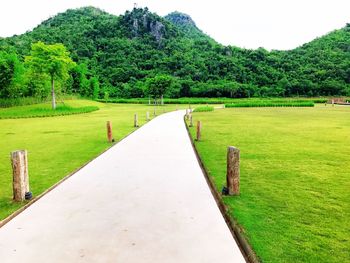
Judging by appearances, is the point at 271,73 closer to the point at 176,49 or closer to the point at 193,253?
the point at 176,49

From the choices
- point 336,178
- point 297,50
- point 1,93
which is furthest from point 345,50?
point 336,178

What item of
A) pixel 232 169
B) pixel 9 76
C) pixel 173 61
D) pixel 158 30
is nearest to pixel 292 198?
pixel 232 169

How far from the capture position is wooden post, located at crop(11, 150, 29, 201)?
7.52 m

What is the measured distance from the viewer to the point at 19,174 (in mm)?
7621

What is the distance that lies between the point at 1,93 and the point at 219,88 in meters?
59.9

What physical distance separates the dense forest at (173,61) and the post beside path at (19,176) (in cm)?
6538

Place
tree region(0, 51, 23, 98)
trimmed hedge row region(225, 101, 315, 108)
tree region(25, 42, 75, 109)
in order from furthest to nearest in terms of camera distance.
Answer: trimmed hedge row region(225, 101, 315, 108) → tree region(0, 51, 23, 98) → tree region(25, 42, 75, 109)

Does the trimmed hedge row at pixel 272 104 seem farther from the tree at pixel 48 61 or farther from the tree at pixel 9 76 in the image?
the tree at pixel 9 76

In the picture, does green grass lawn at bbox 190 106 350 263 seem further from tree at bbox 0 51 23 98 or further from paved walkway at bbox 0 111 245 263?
tree at bbox 0 51 23 98

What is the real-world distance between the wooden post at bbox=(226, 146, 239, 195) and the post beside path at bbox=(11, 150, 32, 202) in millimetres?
4949

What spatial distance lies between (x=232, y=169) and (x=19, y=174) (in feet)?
16.9

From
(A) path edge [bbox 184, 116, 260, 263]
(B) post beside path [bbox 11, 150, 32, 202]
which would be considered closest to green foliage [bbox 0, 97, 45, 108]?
(B) post beside path [bbox 11, 150, 32, 202]

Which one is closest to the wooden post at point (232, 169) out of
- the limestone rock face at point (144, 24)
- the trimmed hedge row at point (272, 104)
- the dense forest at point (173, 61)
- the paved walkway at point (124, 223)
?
the paved walkway at point (124, 223)

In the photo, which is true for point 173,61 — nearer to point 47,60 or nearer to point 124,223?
point 47,60
